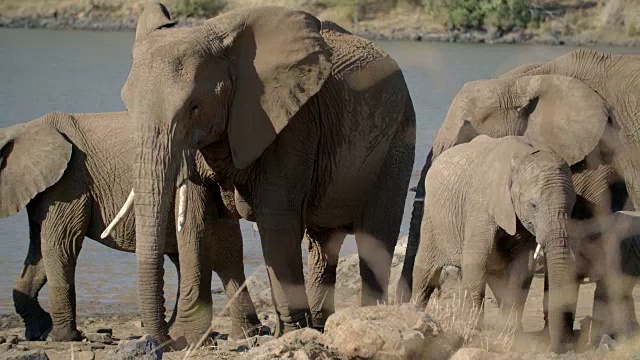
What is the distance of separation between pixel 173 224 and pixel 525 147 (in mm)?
2218

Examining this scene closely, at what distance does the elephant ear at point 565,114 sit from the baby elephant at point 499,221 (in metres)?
0.84

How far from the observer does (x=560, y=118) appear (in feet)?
32.0

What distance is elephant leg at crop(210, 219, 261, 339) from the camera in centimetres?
902

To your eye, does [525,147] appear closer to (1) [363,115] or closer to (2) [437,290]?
(1) [363,115]

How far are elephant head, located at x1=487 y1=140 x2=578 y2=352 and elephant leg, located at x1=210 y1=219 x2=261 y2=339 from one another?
69.5 inches

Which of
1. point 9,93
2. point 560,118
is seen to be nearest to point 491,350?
point 560,118

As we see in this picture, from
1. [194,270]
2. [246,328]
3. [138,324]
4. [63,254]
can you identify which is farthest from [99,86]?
[194,270]

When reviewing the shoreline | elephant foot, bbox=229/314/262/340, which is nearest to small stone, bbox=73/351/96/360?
elephant foot, bbox=229/314/262/340

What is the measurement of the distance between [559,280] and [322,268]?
1735 mm

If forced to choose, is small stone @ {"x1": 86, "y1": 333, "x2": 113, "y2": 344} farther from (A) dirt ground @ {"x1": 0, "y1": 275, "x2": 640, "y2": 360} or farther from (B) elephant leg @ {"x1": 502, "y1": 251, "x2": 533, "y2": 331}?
(B) elephant leg @ {"x1": 502, "y1": 251, "x2": 533, "y2": 331}

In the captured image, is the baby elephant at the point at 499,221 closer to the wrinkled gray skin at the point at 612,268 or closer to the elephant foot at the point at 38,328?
the wrinkled gray skin at the point at 612,268

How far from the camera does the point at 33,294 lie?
951 cm

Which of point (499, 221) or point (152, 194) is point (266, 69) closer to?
point (152, 194)

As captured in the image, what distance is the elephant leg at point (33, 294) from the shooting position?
937 centimetres
